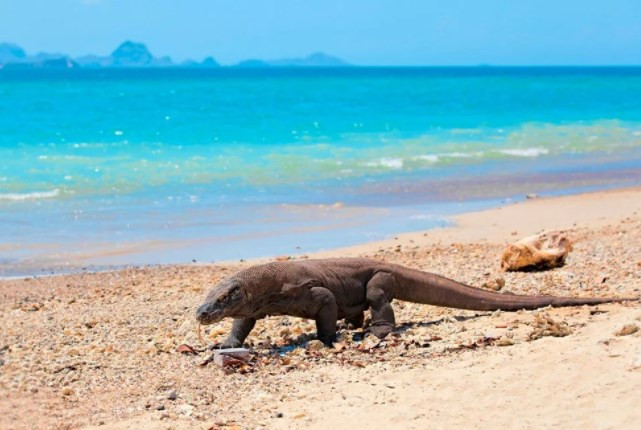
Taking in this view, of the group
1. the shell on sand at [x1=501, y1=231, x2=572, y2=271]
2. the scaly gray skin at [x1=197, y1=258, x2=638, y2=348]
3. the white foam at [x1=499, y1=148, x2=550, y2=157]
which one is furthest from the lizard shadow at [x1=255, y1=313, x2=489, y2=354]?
the white foam at [x1=499, y1=148, x2=550, y2=157]

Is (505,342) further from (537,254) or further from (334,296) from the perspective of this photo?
(537,254)

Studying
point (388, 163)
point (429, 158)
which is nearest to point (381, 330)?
point (388, 163)

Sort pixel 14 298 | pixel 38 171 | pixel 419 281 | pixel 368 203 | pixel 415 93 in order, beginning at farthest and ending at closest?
pixel 415 93
pixel 38 171
pixel 368 203
pixel 14 298
pixel 419 281

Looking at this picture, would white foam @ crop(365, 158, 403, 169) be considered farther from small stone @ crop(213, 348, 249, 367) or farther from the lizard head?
small stone @ crop(213, 348, 249, 367)

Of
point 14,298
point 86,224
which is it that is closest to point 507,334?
point 14,298

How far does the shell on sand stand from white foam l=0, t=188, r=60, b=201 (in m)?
14.1

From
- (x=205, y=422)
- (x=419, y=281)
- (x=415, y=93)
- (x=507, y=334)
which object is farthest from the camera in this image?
(x=415, y=93)

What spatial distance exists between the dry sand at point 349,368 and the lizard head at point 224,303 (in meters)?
0.38

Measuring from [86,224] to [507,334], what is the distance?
40.1ft

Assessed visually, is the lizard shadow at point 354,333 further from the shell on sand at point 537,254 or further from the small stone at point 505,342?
the shell on sand at point 537,254

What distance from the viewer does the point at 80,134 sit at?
40.4m

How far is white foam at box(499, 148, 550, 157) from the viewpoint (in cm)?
3359

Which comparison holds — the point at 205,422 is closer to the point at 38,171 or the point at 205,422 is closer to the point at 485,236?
the point at 485,236

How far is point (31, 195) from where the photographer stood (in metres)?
23.2
